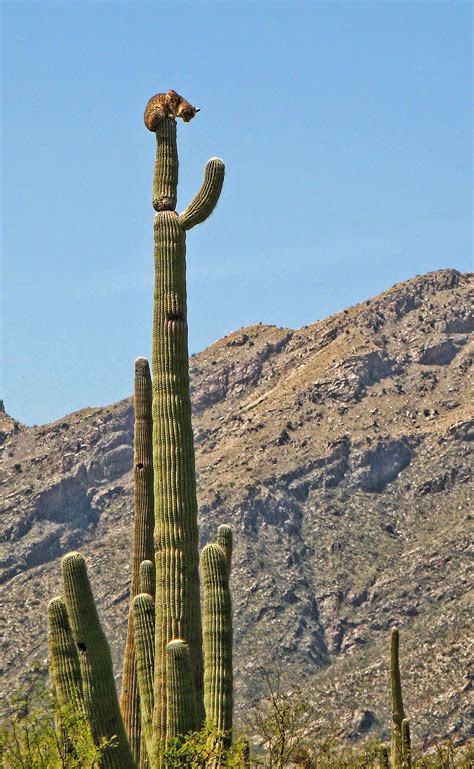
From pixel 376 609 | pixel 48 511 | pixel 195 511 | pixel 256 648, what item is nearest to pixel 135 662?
pixel 195 511

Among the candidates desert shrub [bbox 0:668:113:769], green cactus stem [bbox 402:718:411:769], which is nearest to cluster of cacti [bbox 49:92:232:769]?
desert shrub [bbox 0:668:113:769]

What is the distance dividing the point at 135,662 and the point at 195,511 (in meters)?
2.48

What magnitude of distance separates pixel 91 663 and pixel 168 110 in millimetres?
5464

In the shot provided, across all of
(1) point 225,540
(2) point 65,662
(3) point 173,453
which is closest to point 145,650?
(2) point 65,662

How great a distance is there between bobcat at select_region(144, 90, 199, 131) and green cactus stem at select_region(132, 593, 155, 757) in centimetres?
471

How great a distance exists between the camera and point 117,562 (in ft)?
333

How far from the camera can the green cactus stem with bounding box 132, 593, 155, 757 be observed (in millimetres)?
15812

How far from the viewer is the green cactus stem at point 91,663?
1509cm

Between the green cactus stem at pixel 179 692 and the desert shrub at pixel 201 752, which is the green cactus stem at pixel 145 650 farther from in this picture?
the green cactus stem at pixel 179 692

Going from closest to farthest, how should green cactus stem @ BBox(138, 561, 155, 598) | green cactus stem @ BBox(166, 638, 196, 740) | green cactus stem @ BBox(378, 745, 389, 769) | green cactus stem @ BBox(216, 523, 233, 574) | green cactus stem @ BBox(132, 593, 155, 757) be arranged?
green cactus stem @ BBox(166, 638, 196, 740) → green cactus stem @ BBox(132, 593, 155, 757) → green cactus stem @ BBox(138, 561, 155, 598) → green cactus stem @ BBox(216, 523, 233, 574) → green cactus stem @ BBox(378, 745, 389, 769)

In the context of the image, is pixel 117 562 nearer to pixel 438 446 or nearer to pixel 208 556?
pixel 438 446

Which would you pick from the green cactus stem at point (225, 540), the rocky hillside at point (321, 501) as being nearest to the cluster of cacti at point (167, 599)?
the green cactus stem at point (225, 540)

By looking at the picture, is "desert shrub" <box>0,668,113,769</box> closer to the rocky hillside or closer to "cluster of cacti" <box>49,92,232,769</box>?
"cluster of cacti" <box>49,92,232,769</box>

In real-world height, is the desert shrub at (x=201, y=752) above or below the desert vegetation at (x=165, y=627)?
below
